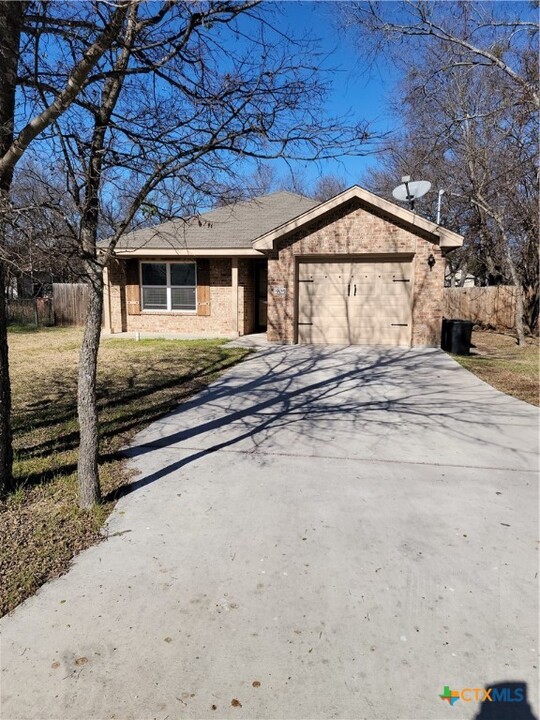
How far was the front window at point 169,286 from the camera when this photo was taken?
15820 millimetres

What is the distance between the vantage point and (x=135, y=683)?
217 centimetres

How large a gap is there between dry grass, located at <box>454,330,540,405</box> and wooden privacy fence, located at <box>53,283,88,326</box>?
14412mm

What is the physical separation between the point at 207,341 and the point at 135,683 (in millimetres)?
12285

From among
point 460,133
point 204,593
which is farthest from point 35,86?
point 460,133

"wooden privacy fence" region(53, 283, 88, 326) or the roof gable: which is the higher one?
the roof gable

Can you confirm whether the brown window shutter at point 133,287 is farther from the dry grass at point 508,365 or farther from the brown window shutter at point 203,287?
the dry grass at point 508,365

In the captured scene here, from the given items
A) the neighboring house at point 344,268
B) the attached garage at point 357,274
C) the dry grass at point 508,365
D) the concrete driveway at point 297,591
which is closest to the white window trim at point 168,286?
the neighboring house at point 344,268

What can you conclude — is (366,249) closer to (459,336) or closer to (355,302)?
(355,302)

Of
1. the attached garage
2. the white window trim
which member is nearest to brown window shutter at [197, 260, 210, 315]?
the white window trim

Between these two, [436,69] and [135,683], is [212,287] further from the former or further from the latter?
[135,683]

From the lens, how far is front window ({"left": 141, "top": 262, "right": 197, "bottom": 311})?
51.9ft

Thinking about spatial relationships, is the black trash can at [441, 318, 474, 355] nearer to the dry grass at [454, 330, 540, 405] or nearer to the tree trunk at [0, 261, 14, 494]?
the dry grass at [454, 330, 540, 405]

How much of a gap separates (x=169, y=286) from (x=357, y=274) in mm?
6490

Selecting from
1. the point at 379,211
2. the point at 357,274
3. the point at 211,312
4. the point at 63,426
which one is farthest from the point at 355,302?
the point at 63,426
